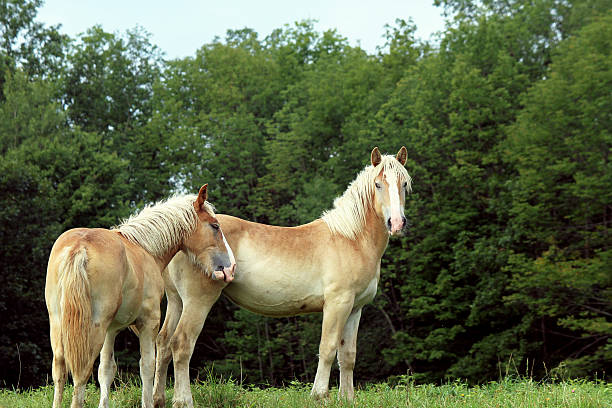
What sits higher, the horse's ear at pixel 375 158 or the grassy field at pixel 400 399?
the horse's ear at pixel 375 158

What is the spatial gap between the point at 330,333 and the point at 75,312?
302 cm

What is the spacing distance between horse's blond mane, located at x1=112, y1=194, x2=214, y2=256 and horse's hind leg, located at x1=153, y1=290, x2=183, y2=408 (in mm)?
872

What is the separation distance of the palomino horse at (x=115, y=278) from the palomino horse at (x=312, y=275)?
378 mm

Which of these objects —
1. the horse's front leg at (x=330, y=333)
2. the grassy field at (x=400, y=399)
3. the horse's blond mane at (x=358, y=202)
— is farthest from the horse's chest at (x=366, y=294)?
the grassy field at (x=400, y=399)

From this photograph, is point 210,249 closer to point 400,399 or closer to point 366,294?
point 366,294

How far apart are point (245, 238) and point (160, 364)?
5.55ft

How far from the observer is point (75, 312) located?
193 inches

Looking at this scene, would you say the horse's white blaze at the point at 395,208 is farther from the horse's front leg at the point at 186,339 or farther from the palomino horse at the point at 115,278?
the horse's front leg at the point at 186,339

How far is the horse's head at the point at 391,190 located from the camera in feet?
22.9

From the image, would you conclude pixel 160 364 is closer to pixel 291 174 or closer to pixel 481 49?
pixel 291 174

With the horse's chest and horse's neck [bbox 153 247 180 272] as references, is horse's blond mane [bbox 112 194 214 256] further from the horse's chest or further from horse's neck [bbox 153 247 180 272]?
the horse's chest

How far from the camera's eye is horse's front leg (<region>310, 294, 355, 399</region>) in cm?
699

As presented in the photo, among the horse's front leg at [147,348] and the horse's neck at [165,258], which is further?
the horse's neck at [165,258]

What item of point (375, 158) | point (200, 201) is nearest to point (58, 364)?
point (200, 201)
